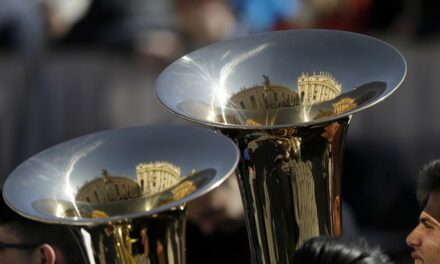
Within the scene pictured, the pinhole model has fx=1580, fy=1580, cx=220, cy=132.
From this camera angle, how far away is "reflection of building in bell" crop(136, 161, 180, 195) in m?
4.14

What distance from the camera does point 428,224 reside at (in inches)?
162

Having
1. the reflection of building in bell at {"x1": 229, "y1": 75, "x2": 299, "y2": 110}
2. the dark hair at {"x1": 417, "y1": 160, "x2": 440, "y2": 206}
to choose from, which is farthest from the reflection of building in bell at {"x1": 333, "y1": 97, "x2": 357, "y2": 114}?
the dark hair at {"x1": 417, "y1": 160, "x2": 440, "y2": 206}

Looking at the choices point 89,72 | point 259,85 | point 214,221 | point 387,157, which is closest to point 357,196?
point 387,157

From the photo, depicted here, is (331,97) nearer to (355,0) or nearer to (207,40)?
(207,40)

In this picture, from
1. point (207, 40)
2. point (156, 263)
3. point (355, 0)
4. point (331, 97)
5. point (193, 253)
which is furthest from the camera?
point (355, 0)

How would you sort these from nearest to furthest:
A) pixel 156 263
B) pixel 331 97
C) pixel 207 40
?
pixel 156 263
pixel 331 97
pixel 207 40

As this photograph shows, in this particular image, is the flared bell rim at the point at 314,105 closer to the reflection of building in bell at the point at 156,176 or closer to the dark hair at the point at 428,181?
the reflection of building in bell at the point at 156,176

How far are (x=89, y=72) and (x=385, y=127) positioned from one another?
1.61 meters

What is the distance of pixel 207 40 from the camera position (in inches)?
311

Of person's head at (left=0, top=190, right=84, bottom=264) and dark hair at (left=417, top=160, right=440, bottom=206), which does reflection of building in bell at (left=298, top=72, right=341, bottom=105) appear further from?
person's head at (left=0, top=190, right=84, bottom=264)

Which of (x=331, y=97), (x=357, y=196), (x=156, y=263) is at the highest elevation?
(x=331, y=97)

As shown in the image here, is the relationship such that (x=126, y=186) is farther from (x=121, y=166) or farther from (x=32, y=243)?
(x=32, y=243)

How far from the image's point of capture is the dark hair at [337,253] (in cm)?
369

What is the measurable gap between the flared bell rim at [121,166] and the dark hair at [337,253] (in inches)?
12.9
